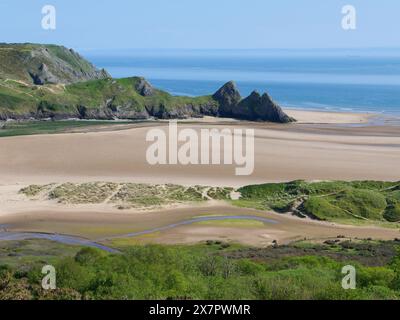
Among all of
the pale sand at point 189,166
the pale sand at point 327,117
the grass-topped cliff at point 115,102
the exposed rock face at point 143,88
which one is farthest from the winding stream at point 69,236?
the exposed rock face at point 143,88

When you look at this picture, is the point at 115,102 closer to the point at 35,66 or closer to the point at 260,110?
the point at 260,110

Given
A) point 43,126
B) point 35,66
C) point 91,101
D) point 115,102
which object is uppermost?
point 35,66

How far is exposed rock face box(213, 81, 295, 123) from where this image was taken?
117438 mm

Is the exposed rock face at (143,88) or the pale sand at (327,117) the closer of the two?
the pale sand at (327,117)

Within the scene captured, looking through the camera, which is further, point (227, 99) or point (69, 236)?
point (227, 99)

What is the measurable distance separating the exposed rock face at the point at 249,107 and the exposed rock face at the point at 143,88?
12936 millimetres

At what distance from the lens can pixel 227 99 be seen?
4953 inches

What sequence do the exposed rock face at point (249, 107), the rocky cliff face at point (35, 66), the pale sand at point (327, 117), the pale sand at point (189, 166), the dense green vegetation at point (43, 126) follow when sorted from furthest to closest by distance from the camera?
the rocky cliff face at point (35, 66) → the pale sand at point (327, 117) → the exposed rock face at point (249, 107) → the dense green vegetation at point (43, 126) → the pale sand at point (189, 166)

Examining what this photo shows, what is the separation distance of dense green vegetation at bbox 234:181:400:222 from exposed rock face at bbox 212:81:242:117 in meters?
62.3

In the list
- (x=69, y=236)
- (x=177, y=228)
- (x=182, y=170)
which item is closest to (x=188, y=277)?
(x=69, y=236)

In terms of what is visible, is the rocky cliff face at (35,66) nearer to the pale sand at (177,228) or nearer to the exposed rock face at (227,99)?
the exposed rock face at (227,99)

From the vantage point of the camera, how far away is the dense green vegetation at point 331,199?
2210 inches


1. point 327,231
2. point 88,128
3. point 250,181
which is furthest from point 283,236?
point 88,128

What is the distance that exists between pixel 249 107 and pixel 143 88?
23.2m
